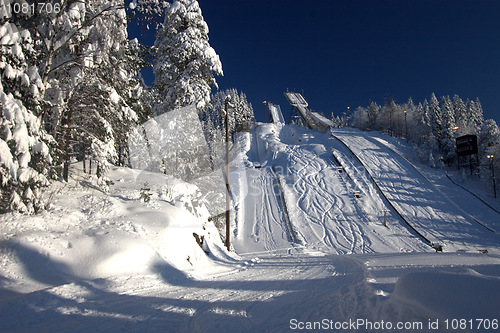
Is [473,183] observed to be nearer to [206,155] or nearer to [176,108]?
[206,155]

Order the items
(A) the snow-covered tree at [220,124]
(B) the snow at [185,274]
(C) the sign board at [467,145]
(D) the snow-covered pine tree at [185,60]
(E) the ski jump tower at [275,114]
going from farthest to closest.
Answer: (E) the ski jump tower at [275,114] < (A) the snow-covered tree at [220,124] < (C) the sign board at [467,145] < (D) the snow-covered pine tree at [185,60] < (B) the snow at [185,274]

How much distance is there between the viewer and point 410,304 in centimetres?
317

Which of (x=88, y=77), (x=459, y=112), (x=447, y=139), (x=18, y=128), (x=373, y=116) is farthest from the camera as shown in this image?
(x=373, y=116)

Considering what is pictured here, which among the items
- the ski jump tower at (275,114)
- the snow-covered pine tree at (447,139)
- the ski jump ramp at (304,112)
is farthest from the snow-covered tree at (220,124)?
the snow-covered pine tree at (447,139)

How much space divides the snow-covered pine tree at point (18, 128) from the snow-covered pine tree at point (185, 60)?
9.68 m

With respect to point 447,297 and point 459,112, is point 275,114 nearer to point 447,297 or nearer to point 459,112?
point 459,112

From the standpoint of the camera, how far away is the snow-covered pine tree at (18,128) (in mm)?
6410

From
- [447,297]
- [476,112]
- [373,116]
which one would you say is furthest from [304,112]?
[447,297]

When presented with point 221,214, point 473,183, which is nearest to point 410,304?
point 221,214

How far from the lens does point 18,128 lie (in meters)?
6.55

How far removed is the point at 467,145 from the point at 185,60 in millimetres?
49422

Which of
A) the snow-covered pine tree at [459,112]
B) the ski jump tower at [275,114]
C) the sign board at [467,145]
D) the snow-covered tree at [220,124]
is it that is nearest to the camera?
the sign board at [467,145]

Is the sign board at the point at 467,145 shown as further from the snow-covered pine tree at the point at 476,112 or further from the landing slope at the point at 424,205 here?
the snow-covered pine tree at the point at 476,112

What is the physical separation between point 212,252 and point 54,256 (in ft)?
22.9
